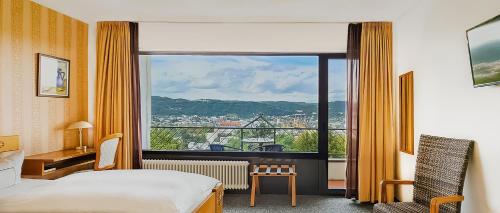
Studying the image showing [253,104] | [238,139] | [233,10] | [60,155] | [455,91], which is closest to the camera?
[455,91]

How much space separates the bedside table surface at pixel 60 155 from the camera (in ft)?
12.5

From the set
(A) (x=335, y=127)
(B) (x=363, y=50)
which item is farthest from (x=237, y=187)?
(B) (x=363, y=50)

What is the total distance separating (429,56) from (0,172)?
417 cm

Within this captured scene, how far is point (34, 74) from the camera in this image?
13.3 ft

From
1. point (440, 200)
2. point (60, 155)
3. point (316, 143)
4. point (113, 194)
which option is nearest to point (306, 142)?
point (316, 143)

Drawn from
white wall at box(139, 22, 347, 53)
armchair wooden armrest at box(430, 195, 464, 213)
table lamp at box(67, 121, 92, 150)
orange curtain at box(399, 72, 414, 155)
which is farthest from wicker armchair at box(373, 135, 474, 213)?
table lamp at box(67, 121, 92, 150)

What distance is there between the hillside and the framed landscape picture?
3.15 meters

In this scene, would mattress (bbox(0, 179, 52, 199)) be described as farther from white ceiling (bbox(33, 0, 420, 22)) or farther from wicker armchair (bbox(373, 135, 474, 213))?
wicker armchair (bbox(373, 135, 474, 213))

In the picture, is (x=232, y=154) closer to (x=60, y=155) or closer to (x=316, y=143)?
(x=316, y=143)

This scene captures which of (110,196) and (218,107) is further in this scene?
(218,107)

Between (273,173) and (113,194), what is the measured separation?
2412 mm

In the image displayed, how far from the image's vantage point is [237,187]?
5.09 m

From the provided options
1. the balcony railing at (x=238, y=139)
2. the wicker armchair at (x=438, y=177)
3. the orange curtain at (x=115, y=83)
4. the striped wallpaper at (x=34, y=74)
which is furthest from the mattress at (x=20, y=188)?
the wicker armchair at (x=438, y=177)

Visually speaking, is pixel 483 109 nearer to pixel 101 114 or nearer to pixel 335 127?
pixel 335 127
